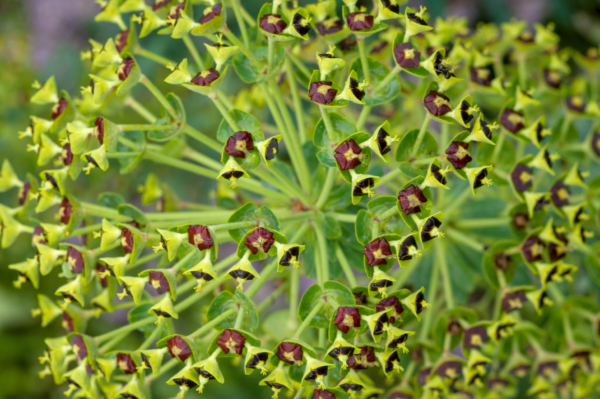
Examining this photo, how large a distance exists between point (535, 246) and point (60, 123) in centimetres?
206

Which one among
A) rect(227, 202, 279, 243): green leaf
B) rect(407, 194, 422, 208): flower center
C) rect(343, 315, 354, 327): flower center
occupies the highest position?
rect(407, 194, 422, 208): flower center

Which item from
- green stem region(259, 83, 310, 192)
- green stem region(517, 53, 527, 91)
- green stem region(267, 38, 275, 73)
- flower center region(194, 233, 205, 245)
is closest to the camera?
flower center region(194, 233, 205, 245)

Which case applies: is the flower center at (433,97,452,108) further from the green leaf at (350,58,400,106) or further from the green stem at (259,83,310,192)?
the green stem at (259,83,310,192)

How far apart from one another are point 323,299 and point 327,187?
1.40ft

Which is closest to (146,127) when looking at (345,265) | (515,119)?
(345,265)

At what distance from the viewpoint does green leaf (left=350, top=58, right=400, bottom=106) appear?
1867 millimetres

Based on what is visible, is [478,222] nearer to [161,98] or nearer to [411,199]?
[411,199]

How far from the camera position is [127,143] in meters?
1.97

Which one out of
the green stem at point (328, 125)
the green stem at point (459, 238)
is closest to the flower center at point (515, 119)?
the green stem at point (459, 238)

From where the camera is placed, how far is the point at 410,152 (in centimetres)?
181

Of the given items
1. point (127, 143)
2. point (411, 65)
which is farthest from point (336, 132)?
point (127, 143)

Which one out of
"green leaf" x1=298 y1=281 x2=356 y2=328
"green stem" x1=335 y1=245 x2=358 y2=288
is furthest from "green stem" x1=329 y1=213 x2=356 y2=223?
"green leaf" x1=298 y1=281 x2=356 y2=328

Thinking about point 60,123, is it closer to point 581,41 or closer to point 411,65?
point 411,65

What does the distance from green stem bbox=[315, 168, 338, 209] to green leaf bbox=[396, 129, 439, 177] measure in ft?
0.81
